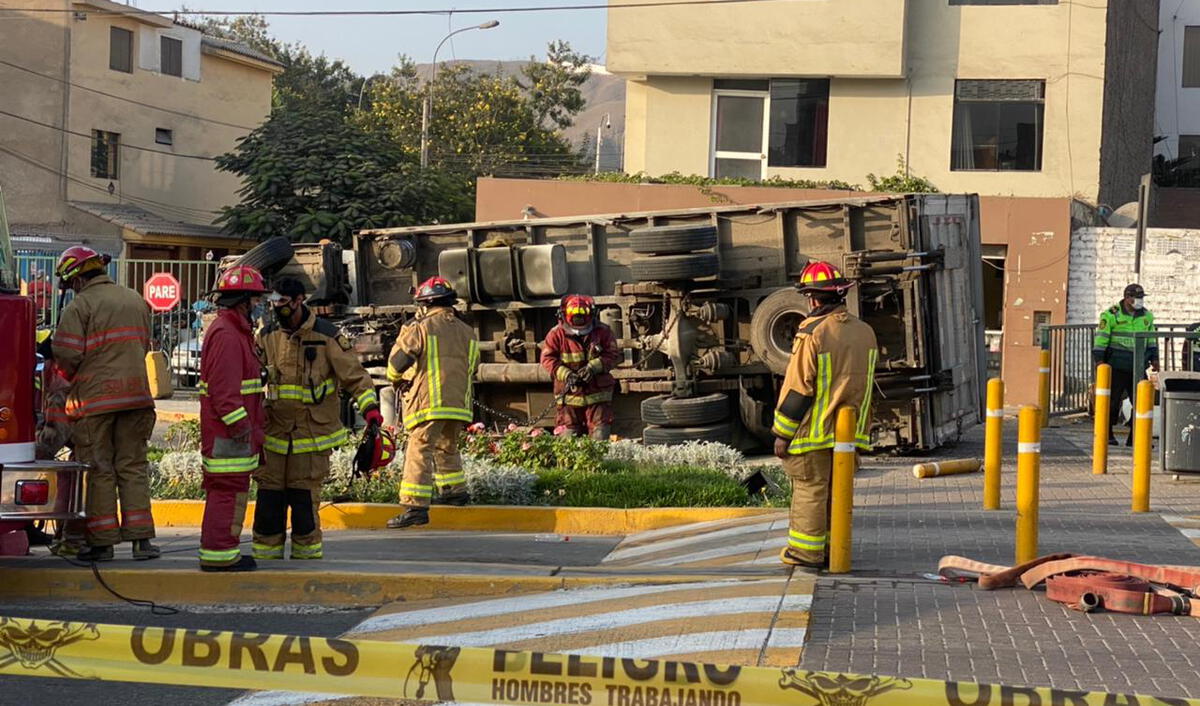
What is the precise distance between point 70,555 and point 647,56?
18.8 metres

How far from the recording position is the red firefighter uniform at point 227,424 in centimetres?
828

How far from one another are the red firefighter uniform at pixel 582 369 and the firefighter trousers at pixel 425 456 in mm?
3313

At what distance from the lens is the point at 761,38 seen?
2581cm

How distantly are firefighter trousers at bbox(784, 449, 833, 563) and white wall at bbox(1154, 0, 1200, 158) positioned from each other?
95.0 ft

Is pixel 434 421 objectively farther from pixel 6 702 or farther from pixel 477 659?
pixel 477 659

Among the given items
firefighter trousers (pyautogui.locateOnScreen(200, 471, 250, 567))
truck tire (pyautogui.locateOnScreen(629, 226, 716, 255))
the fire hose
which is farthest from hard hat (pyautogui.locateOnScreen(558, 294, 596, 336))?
the fire hose

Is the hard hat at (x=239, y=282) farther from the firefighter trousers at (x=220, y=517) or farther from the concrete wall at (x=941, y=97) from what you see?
the concrete wall at (x=941, y=97)

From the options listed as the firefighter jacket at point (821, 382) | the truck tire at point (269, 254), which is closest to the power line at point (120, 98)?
the truck tire at point (269, 254)

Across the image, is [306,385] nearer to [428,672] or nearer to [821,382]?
[821,382]

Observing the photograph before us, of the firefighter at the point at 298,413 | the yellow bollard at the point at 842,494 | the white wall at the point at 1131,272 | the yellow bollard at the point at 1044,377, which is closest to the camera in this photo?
the yellow bollard at the point at 842,494

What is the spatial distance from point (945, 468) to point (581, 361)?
3503 mm

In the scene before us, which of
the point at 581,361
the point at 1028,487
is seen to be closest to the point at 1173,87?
the point at 581,361

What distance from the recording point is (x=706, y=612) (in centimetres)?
727

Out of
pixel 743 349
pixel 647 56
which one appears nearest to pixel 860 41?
pixel 647 56
